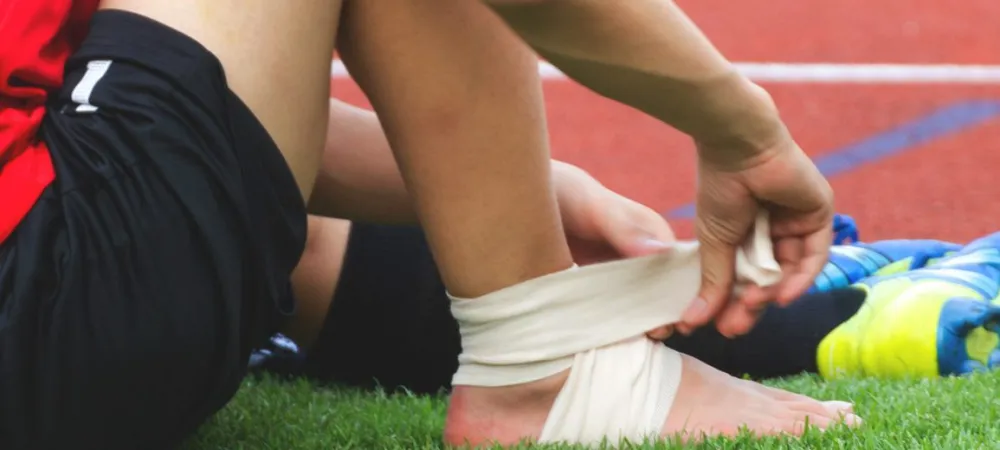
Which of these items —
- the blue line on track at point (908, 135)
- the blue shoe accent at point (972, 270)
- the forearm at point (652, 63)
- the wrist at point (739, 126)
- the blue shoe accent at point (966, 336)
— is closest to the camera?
the forearm at point (652, 63)

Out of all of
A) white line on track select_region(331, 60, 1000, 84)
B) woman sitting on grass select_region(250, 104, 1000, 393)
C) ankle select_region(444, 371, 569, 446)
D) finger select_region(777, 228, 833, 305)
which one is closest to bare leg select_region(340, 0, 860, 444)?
ankle select_region(444, 371, 569, 446)

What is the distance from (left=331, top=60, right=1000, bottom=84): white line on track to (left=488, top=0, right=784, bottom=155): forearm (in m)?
2.20

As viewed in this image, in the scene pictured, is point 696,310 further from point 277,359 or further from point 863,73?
point 863,73

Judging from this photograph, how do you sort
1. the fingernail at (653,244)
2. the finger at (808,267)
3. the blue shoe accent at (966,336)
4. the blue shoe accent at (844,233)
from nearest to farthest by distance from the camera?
the finger at (808,267), the fingernail at (653,244), the blue shoe accent at (966,336), the blue shoe accent at (844,233)

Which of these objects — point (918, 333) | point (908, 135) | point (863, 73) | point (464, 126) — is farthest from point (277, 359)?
point (863, 73)

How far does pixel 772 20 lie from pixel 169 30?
3093mm

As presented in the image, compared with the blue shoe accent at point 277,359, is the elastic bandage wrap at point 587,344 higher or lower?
higher

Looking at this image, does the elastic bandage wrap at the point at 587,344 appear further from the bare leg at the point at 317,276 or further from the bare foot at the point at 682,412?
the bare leg at the point at 317,276

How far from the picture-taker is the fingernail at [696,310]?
1036 mm

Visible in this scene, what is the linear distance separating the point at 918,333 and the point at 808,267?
308 millimetres

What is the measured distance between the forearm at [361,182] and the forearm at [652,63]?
36 cm

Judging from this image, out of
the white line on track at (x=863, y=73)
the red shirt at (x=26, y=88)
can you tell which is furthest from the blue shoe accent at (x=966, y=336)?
the white line on track at (x=863, y=73)

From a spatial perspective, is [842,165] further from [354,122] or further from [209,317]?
[209,317]

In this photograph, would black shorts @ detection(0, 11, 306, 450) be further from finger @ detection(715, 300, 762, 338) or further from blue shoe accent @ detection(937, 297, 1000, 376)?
blue shoe accent @ detection(937, 297, 1000, 376)
